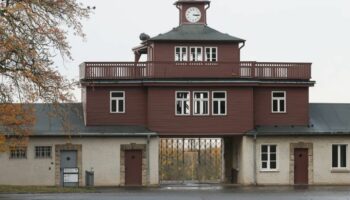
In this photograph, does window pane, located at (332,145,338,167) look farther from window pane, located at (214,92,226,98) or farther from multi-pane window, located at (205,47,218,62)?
multi-pane window, located at (205,47,218,62)

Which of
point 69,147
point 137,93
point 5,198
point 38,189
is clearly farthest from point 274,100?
point 5,198

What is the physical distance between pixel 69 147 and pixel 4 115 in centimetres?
1015

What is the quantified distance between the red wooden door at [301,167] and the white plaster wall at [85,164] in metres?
7.99

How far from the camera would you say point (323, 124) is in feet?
176

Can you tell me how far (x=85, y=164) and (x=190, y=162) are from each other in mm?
15188

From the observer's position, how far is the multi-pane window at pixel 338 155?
173ft

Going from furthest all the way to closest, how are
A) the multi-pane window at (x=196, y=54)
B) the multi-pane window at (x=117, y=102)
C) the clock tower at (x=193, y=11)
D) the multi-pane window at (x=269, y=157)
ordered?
1. the clock tower at (x=193, y=11)
2. the multi-pane window at (x=196, y=54)
3. the multi-pane window at (x=269, y=157)
4. the multi-pane window at (x=117, y=102)

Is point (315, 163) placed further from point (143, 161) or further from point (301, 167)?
point (143, 161)

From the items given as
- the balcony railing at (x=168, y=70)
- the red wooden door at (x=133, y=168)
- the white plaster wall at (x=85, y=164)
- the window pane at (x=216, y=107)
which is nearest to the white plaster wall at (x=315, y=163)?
the window pane at (x=216, y=107)

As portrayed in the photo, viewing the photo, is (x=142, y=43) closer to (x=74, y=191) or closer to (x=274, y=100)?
(x=274, y=100)

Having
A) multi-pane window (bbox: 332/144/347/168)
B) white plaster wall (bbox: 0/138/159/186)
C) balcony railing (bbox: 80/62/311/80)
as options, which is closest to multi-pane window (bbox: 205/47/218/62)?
balcony railing (bbox: 80/62/311/80)

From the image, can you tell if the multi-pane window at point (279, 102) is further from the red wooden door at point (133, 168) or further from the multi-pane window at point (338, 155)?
the red wooden door at point (133, 168)

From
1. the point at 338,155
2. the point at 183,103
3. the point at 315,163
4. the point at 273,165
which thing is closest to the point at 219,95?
the point at 183,103

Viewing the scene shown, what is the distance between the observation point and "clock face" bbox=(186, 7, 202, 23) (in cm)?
5469
